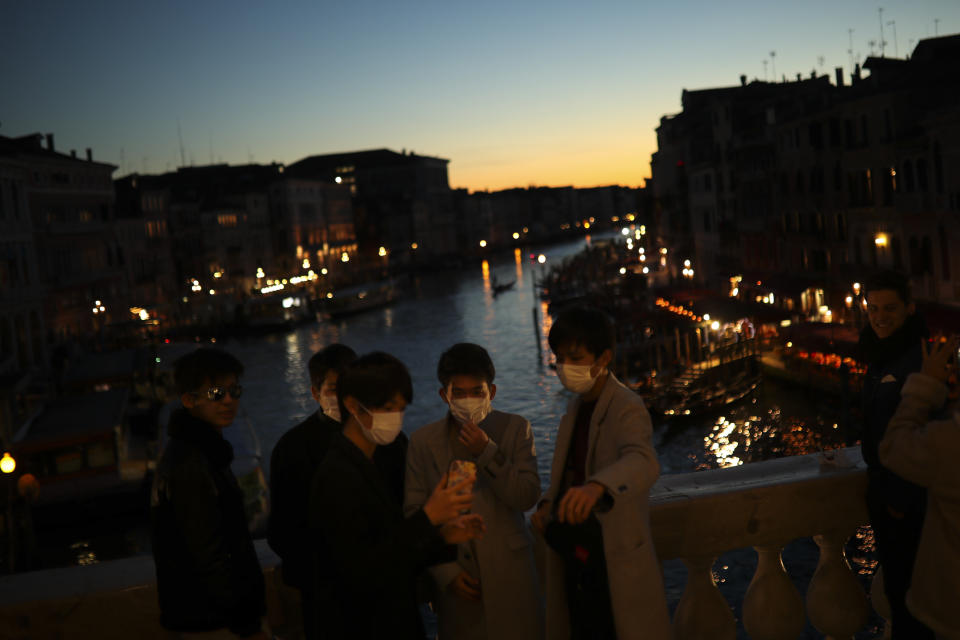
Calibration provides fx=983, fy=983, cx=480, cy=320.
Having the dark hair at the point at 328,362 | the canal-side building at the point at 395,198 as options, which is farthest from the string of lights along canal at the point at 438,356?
the canal-side building at the point at 395,198

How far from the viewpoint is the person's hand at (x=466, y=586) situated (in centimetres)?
264

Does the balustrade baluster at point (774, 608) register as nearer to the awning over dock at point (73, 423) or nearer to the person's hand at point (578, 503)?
the person's hand at point (578, 503)

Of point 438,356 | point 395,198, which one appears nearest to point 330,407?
point 438,356

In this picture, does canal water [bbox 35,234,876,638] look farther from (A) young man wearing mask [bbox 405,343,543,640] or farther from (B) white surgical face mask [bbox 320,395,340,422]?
(B) white surgical face mask [bbox 320,395,340,422]

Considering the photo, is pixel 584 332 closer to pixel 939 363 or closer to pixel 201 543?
pixel 939 363

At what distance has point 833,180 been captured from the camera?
99.3ft

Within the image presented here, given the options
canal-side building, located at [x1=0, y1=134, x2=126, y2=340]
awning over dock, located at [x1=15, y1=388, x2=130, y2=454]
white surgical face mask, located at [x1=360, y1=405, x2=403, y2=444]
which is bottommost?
awning over dock, located at [x1=15, y1=388, x2=130, y2=454]

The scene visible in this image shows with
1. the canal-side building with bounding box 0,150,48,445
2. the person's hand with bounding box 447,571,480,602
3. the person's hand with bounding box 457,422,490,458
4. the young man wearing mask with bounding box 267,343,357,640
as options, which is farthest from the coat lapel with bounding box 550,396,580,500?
the canal-side building with bounding box 0,150,48,445

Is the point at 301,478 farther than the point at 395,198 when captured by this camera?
No

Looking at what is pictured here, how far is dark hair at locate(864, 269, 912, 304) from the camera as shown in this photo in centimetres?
294

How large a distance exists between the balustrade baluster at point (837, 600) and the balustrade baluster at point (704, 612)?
0.26 meters

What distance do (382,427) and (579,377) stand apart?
0.57 metres

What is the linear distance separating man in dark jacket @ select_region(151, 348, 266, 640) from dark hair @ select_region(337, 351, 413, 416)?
1.21 feet

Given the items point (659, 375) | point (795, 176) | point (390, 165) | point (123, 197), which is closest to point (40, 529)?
point (659, 375)
